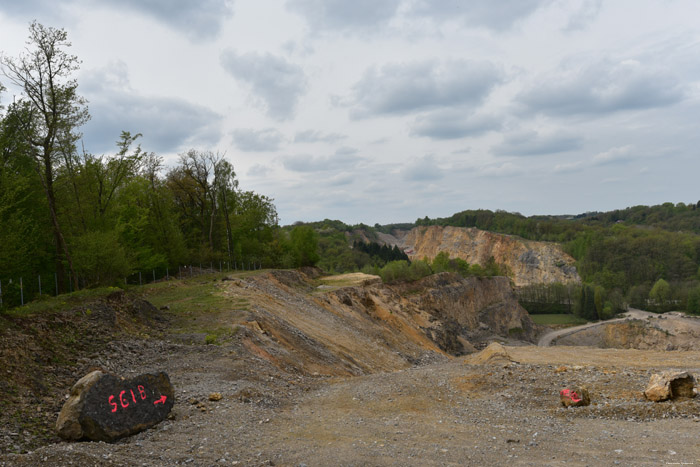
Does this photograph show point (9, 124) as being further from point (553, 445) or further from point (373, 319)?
point (373, 319)

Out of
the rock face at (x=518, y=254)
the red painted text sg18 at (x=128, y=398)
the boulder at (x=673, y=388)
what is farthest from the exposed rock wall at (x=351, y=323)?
the rock face at (x=518, y=254)

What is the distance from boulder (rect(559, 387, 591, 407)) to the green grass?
319 ft

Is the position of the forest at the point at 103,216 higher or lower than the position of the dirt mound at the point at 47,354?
higher

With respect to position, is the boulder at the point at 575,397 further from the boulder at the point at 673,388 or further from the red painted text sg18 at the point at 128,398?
the red painted text sg18 at the point at 128,398

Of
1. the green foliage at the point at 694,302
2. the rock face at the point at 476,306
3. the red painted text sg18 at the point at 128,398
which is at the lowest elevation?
the green foliage at the point at 694,302

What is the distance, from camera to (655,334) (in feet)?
231

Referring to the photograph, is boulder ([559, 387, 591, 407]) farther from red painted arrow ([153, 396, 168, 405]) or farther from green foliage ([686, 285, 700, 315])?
green foliage ([686, 285, 700, 315])

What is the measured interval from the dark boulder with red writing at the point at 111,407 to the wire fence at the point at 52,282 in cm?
589

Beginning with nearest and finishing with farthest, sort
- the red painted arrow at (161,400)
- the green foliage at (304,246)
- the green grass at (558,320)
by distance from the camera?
1. the red painted arrow at (161,400)
2. the green foliage at (304,246)
3. the green grass at (558,320)

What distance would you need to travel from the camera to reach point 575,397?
10.9 metres

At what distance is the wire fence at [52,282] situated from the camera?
1944cm

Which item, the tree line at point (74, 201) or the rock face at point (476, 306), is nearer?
the tree line at point (74, 201)

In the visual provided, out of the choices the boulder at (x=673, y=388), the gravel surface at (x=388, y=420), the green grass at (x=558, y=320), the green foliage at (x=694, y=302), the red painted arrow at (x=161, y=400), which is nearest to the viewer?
the gravel surface at (x=388, y=420)

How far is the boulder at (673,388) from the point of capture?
10.4 metres
